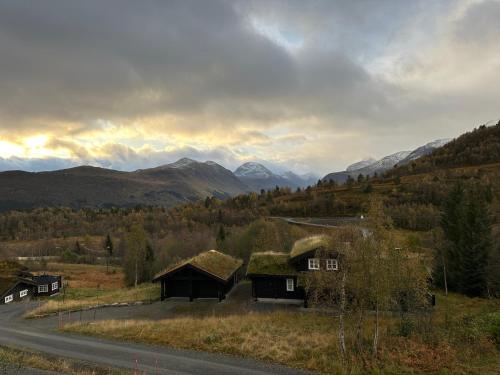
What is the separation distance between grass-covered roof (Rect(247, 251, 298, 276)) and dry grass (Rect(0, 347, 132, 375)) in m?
21.0

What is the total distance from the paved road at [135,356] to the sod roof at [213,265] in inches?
605

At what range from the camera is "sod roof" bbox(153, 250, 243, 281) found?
4141 cm

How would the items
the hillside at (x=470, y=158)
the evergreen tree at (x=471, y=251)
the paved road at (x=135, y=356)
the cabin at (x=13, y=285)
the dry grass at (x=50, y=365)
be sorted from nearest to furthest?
the dry grass at (x=50, y=365), the paved road at (x=135, y=356), the evergreen tree at (x=471, y=251), the cabin at (x=13, y=285), the hillside at (x=470, y=158)

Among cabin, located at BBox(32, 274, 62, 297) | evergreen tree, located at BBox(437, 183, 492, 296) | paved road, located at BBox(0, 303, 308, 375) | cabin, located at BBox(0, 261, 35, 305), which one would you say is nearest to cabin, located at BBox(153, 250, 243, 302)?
paved road, located at BBox(0, 303, 308, 375)

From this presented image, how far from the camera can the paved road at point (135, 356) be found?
19734mm

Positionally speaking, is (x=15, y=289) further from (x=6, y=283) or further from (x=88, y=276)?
(x=88, y=276)

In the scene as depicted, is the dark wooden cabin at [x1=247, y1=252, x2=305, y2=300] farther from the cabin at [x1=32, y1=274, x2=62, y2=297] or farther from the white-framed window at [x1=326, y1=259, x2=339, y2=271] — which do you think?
the cabin at [x1=32, y1=274, x2=62, y2=297]

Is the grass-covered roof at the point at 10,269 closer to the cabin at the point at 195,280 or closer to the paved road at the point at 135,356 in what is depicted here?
the cabin at the point at 195,280

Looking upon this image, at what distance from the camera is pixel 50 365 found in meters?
20.2

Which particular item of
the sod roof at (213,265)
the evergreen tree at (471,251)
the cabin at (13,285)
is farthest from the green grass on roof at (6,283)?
the evergreen tree at (471,251)

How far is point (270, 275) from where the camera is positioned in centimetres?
3888

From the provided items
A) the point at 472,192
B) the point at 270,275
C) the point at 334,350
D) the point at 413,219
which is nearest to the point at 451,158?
the point at 413,219

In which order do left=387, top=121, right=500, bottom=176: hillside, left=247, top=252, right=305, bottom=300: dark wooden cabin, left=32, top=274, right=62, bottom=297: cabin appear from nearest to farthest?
left=247, top=252, right=305, bottom=300: dark wooden cabin, left=32, top=274, right=62, bottom=297: cabin, left=387, top=121, right=500, bottom=176: hillside

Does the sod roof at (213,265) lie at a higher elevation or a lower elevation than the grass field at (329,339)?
higher
